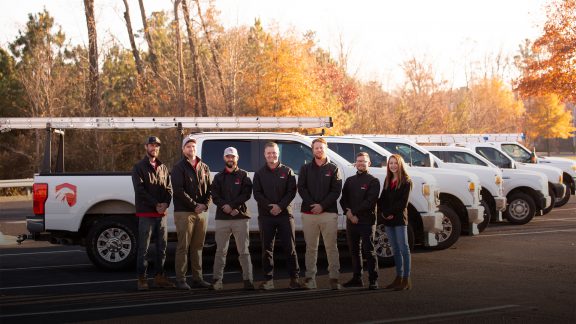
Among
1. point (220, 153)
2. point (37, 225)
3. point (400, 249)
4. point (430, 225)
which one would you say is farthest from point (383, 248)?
point (37, 225)

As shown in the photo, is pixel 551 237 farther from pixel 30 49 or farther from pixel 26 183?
pixel 30 49

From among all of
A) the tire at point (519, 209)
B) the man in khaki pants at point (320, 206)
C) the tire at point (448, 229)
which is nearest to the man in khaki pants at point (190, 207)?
the man in khaki pants at point (320, 206)

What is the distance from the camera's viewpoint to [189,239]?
1050cm

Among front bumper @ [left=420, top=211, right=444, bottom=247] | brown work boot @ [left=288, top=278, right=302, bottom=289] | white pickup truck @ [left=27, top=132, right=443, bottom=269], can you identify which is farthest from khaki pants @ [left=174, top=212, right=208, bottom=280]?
front bumper @ [left=420, top=211, right=444, bottom=247]

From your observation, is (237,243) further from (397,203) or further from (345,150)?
(345,150)

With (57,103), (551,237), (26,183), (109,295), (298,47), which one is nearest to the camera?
(109,295)

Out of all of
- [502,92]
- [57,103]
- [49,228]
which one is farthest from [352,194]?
[502,92]

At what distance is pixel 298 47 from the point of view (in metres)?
39.8

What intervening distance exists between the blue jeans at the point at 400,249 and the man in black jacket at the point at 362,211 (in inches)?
10.1

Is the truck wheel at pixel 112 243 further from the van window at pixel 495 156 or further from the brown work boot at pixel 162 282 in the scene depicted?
the van window at pixel 495 156

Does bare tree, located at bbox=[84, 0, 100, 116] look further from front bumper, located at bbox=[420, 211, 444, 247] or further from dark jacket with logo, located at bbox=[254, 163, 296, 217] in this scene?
dark jacket with logo, located at bbox=[254, 163, 296, 217]

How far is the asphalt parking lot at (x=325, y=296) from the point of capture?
8422 mm

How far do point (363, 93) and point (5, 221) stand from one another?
4524 centimetres

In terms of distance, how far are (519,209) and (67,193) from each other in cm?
1118
